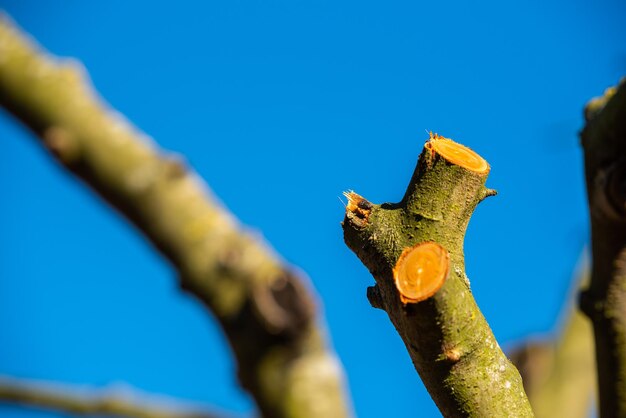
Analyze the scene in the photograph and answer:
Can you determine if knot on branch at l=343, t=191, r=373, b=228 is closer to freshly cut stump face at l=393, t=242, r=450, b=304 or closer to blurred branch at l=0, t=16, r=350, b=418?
freshly cut stump face at l=393, t=242, r=450, b=304

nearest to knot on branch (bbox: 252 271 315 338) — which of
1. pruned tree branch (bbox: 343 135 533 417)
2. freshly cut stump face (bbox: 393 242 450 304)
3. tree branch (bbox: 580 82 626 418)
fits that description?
pruned tree branch (bbox: 343 135 533 417)

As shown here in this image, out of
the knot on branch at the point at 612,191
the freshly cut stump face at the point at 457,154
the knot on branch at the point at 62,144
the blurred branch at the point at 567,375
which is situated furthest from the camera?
the blurred branch at the point at 567,375

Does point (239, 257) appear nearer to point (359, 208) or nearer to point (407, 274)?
point (359, 208)

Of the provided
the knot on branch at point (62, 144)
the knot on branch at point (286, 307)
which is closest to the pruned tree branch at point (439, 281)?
the knot on branch at point (286, 307)

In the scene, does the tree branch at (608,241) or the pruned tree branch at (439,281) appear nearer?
the pruned tree branch at (439,281)

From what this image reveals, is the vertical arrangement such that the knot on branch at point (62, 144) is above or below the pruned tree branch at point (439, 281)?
above

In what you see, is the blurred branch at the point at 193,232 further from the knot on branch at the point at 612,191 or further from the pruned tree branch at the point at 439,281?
the knot on branch at the point at 612,191
